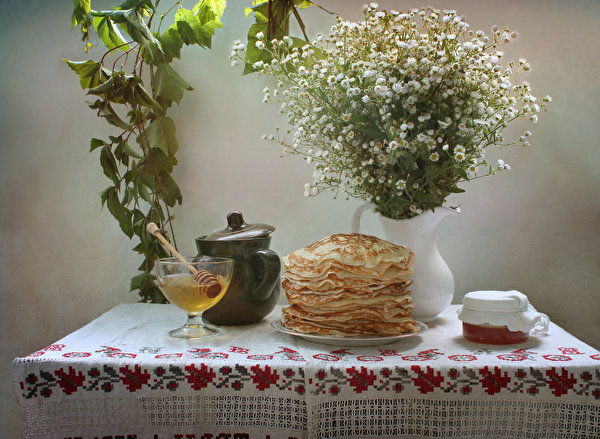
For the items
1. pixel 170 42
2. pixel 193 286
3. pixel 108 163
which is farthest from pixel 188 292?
pixel 170 42

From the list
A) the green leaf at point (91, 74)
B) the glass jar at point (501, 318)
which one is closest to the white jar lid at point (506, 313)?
the glass jar at point (501, 318)

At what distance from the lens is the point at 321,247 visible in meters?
1.10

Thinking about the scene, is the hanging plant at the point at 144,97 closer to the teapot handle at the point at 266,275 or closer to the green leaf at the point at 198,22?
the green leaf at the point at 198,22

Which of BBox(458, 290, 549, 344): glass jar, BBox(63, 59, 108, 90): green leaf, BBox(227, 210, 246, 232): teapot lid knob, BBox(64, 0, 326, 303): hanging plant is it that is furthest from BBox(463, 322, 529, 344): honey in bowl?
BBox(63, 59, 108, 90): green leaf

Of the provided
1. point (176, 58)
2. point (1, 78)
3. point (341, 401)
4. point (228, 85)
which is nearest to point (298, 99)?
point (228, 85)

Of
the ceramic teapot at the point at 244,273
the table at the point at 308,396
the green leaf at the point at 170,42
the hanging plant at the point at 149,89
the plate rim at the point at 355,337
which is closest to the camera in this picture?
the table at the point at 308,396

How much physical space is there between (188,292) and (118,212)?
358 mm

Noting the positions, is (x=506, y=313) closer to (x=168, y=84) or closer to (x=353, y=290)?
(x=353, y=290)

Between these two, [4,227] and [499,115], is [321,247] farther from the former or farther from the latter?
[4,227]

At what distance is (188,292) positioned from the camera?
1.08 meters

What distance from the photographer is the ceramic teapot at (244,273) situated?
1.18 metres

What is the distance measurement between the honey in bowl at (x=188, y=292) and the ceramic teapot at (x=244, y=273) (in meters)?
0.07

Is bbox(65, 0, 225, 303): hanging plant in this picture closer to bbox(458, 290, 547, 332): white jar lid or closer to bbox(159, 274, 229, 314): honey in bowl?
bbox(159, 274, 229, 314): honey in bowl

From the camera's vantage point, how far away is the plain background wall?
1.49m
